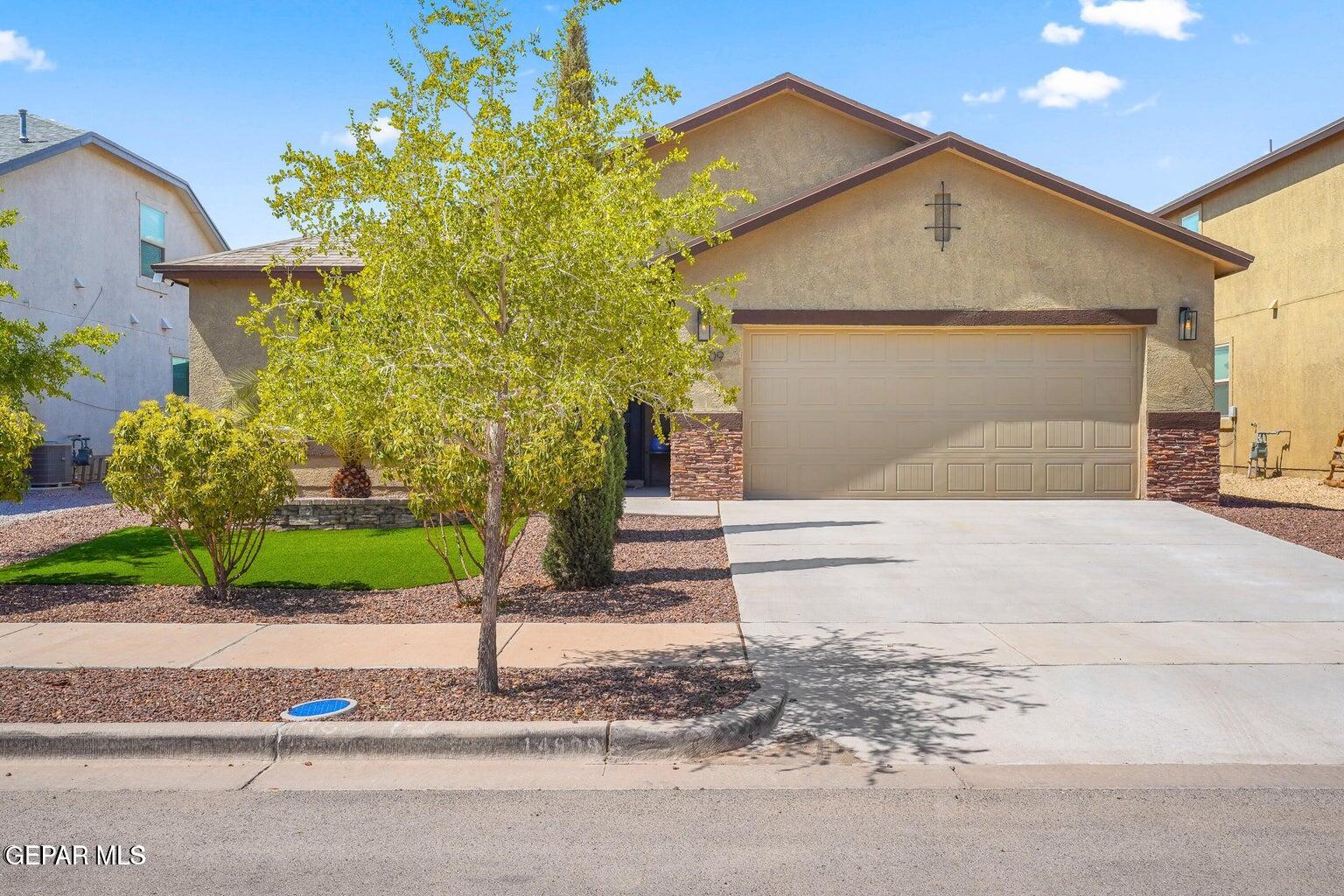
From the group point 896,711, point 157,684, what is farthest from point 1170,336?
point 157,684

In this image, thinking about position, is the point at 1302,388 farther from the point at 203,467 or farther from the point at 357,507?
the point at 203,467

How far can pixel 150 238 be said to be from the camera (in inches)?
968

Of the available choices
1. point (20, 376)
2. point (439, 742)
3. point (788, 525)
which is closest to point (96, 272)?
point (20, 376)

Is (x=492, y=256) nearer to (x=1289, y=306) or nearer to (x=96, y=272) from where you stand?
(x=1289, y=306)

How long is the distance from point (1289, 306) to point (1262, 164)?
2849 mm

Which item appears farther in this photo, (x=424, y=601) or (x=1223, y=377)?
(x=1223, y=377)

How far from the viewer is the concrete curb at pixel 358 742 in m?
5.16

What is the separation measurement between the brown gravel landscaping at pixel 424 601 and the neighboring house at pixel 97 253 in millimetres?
13217

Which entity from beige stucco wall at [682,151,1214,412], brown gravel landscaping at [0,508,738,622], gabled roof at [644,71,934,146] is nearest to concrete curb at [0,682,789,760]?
brown gravel landscaping at [0,508,738,622]

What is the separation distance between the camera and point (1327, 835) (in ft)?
13.6

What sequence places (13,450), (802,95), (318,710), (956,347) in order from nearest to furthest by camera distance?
(318,710) < (13,450) < (956,347) < (802,95)

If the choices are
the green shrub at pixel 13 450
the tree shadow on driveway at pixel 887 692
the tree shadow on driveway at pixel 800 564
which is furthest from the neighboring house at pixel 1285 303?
the green shrub at pixel 13 450

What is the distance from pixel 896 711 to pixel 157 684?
14.4 ft

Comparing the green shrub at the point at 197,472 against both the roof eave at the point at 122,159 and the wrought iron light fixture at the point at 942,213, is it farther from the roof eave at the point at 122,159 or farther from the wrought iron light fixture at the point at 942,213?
the roof eave at the point at 122,159
